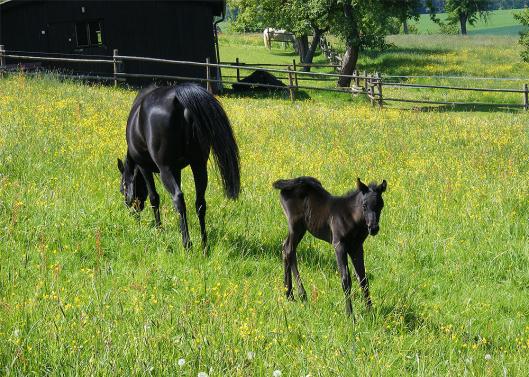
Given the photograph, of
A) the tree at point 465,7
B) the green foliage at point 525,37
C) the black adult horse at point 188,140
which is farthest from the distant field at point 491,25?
the black adult horse at point 188,140

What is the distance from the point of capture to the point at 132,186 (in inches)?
298

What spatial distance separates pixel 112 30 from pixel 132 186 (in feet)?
68.9

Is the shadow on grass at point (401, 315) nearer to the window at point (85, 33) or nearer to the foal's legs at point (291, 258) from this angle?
the foal's legs at point (291, 258)

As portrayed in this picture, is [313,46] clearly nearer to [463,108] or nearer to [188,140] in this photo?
[463,108]

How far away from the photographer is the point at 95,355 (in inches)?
139

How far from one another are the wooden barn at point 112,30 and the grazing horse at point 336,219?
73.2ft

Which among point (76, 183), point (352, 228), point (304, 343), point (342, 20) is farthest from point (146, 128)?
point (342, 20)

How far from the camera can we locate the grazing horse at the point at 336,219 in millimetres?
4824

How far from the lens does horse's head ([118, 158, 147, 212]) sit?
7.51 m

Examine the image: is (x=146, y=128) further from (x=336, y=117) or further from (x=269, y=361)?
(x=336, y=117)

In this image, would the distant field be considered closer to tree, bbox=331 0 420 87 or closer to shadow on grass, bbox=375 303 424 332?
tree, bbox=331 0 420 87

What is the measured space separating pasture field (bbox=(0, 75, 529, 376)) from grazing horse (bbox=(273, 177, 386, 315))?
0.59 ft

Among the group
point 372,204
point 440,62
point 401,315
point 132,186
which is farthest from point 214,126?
point 440,62

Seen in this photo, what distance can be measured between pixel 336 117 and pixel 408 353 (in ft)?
39.3
